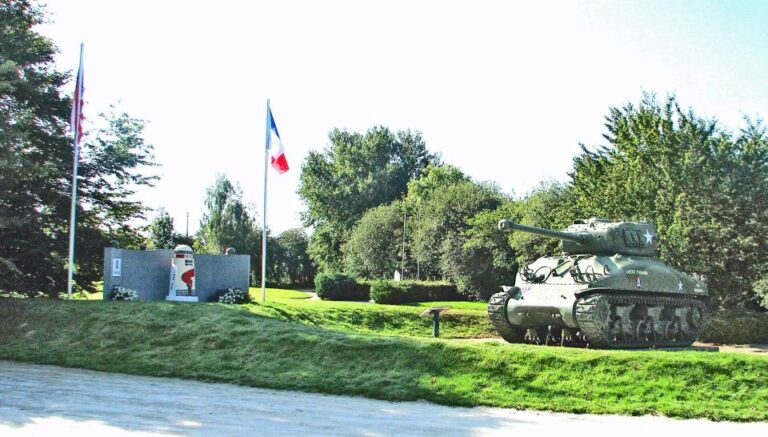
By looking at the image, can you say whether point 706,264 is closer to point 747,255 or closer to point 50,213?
point 747,255

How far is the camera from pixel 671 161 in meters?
24.2

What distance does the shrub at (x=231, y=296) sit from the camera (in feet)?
69.5

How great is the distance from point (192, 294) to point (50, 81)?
691 centimetres

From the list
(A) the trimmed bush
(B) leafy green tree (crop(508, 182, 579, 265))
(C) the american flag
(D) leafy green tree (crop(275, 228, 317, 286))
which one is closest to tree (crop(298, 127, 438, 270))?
(D) leafy green tree (crop(275, 228, 317, 286))

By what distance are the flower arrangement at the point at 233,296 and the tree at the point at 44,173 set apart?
11.3 feet

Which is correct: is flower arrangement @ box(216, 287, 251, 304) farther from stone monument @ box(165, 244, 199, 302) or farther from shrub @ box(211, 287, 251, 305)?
stone monument @ box(165, 244, 199, 302)

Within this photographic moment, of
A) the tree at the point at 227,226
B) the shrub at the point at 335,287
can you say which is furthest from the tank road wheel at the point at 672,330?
the tree at the point at 227,226

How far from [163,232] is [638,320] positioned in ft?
126

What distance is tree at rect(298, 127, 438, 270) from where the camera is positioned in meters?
66.9

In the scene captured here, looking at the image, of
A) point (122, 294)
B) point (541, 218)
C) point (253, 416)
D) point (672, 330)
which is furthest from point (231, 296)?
point (541, 218)

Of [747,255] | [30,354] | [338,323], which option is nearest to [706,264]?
[747,255]

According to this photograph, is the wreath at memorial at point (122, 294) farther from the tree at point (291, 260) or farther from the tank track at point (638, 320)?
the tree at point (291, 260)

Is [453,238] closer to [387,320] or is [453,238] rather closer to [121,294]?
[387,320]

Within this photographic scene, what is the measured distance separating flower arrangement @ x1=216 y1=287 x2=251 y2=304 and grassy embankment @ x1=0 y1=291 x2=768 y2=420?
6.35 metres
